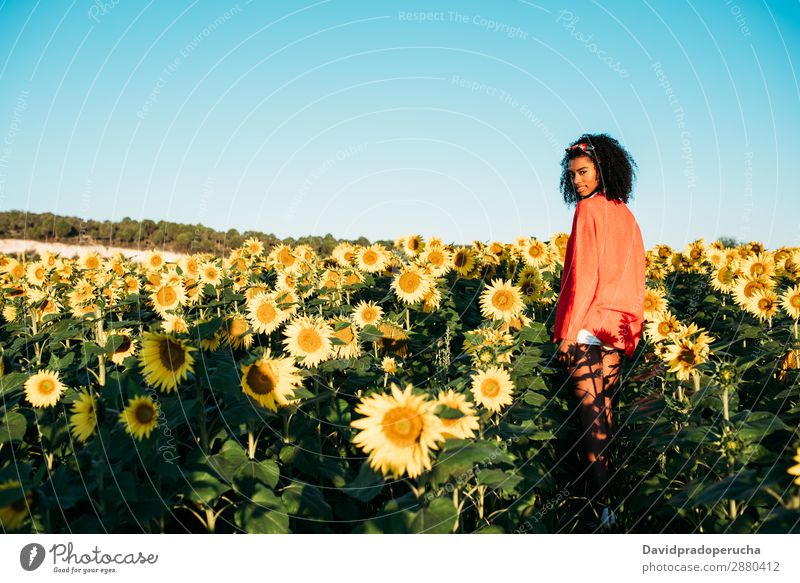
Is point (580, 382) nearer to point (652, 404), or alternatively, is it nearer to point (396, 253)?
point (652, 404)

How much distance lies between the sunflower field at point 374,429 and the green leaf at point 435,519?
0.03 ft

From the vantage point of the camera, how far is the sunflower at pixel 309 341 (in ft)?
16.1

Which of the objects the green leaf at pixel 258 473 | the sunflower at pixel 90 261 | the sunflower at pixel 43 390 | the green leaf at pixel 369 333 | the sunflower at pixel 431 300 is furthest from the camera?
the sunflower at pixel 90 261

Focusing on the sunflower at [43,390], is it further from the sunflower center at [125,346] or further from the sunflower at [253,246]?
the sunflower at [253,246]

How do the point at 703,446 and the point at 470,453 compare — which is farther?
the point at 703,446

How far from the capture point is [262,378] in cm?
365

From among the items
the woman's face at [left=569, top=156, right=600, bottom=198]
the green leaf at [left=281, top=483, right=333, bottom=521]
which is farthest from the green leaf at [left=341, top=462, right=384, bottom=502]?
the woman's face at [left=569, top=156, right=600, bottom=198]

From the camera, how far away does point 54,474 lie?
3.07 meters

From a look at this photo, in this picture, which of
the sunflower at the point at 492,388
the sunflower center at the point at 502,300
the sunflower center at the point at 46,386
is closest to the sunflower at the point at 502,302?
the sunflower center at the point at 502,300

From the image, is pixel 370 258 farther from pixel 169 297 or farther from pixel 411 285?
pixel 169 297

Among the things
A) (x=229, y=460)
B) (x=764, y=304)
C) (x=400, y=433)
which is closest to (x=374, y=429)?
(x=400, y=433)

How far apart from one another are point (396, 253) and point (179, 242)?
8515 millimetres

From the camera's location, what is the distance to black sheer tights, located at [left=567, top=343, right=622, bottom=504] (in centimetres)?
500
